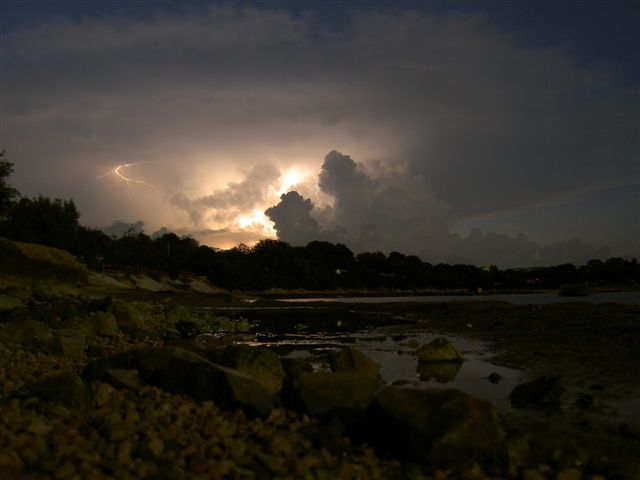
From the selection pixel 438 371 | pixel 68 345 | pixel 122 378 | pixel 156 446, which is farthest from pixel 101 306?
pixel 156 446

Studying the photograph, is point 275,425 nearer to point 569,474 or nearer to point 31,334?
point 569,474

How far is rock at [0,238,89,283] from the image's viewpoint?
29.6 meters

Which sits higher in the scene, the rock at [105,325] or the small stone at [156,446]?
the rock at [105,325]

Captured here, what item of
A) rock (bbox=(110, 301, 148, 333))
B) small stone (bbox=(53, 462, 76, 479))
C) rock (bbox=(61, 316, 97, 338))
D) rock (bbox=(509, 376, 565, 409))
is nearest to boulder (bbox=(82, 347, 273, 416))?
small stone (bbox=(53, 462, 76, 479))

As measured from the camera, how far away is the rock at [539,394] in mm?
8086

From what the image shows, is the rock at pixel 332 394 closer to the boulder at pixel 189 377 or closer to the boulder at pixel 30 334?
the boulder at pixel 189 377

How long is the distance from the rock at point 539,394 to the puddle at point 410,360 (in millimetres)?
202

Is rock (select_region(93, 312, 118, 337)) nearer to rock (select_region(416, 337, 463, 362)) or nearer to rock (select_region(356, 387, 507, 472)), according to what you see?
rock (select_region(416, 337, 463, 362))

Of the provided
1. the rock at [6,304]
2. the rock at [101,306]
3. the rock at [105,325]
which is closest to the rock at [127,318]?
the rock at [101,306]

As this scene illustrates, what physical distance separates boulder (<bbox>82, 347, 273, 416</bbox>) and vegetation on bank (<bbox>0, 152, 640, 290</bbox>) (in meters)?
46.2

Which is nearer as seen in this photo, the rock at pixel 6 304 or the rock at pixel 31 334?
the rock at pixel 31 334

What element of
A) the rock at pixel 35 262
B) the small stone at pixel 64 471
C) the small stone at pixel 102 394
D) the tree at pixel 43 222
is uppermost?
the tree at pixel 43 222

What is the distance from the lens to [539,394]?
8.30 metres

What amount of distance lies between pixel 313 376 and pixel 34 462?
3.75m
